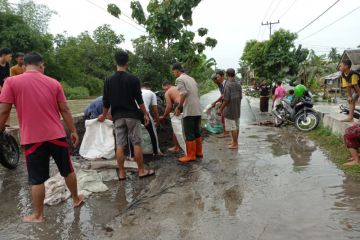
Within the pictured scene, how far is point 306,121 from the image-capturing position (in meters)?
10.3

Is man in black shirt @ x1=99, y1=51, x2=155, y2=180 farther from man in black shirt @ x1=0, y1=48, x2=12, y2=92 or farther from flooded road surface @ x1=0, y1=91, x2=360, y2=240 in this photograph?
man in black shirt @ x1=0, y1=48, x2=12, y2=92

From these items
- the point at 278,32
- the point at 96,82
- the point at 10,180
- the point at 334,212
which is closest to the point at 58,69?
the point at 96,82

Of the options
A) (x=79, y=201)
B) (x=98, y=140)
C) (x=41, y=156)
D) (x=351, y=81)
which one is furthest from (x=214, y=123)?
(x=41, y=156)

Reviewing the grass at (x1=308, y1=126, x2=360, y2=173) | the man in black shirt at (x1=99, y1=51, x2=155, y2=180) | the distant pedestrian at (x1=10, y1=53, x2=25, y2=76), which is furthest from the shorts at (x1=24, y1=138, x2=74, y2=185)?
the grass at (x1=308, y1=126, x2=360, y2=173)

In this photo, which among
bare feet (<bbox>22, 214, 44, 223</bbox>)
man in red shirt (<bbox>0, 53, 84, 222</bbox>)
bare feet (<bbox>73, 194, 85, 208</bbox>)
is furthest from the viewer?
bare feet (<bbox>73, 194, 85, 208</bbox>)

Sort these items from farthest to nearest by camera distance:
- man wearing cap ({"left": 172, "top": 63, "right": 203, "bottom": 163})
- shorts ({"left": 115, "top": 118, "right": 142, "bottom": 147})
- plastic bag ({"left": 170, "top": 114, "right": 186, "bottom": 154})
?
plastic bag ({"left": 170, "top": 114, "right": 186, "bottom": 154})
man wearing cap ({"left": 172, "top": 63, "right": 203, "bottom": 163})
shorts ({"left": 115, "top": 118, "right": 142, "bottom": 147})

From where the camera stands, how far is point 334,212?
4094mm

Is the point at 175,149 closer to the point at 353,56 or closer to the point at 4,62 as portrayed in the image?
the point at 4,62

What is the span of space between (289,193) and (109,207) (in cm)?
240

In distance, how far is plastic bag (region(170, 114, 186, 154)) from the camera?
7.11 meters

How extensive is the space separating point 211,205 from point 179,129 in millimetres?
2898

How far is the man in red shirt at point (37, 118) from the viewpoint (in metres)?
3.86

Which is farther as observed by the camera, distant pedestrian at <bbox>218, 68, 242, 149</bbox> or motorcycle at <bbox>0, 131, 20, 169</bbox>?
distant pedestrian at <bbox>218, 68, 242, 149</bbox>

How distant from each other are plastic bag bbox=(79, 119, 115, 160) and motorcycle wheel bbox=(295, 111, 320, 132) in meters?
6.30
